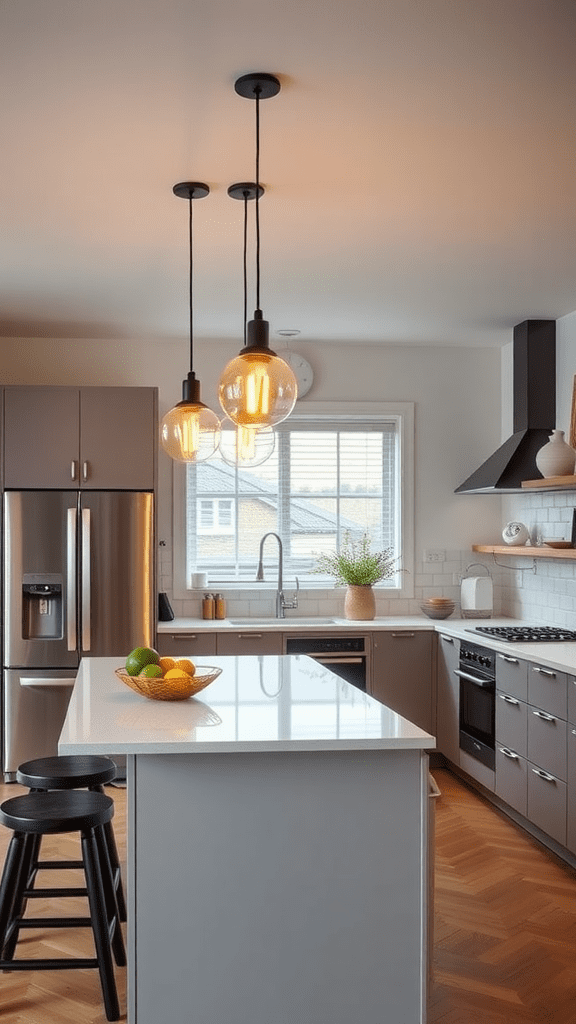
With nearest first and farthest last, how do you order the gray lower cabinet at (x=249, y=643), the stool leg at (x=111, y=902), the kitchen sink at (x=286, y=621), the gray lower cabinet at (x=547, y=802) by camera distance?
1. the stool leg at (x=111, y=902)
2. the gray lower cabinet at (x=547, y=802)
3. the gray lower cabinet at (x=249, y=643)
4. the kitchen sink at (x=286, y=621)

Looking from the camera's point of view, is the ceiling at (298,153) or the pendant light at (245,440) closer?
the ceiling at (298,153)

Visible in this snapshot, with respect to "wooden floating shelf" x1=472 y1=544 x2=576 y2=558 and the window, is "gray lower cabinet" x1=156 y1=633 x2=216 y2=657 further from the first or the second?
"wooden floating shelf" x1=472 y1=544 x2=576 y2=558

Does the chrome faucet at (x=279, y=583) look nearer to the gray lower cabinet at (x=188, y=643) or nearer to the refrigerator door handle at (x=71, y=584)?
the gray lower cabinet at (x=188, y=643)

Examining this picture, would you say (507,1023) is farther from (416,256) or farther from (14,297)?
(14,297)

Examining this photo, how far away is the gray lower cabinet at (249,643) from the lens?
599 centimetres

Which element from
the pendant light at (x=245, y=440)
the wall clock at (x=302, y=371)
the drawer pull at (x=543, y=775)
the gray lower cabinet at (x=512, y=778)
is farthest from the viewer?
the wall clock at (x=302, y=371)

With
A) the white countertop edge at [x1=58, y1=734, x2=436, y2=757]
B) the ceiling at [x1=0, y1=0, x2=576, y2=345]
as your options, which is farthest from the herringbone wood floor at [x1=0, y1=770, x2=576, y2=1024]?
the ceiling at [x1=0, y1=0, x2=576, y2=345]

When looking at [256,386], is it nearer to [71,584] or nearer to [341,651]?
[71,584]

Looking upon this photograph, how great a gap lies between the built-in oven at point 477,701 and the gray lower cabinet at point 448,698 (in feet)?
0.21

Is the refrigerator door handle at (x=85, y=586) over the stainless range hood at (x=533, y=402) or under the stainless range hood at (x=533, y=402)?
under

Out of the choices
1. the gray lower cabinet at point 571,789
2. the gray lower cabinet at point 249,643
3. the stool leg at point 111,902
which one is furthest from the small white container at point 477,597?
the stool leg at point 111,902

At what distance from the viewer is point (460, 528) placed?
22.5 feet

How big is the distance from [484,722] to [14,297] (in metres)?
3.40

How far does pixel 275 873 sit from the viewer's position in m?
2.71
